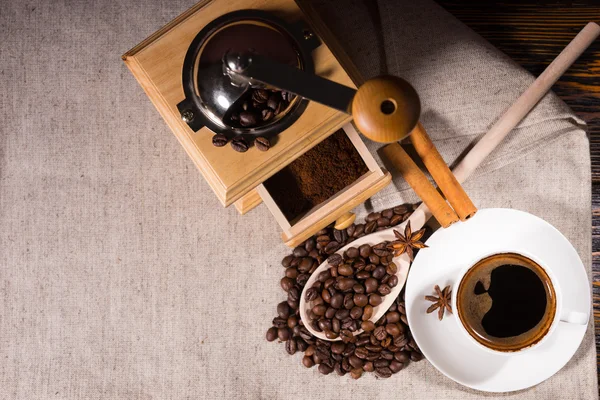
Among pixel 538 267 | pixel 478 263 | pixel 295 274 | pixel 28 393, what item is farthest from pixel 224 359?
pixel 538 267

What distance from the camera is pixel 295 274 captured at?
4.53ft

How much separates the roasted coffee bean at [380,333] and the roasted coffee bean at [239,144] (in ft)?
1.77

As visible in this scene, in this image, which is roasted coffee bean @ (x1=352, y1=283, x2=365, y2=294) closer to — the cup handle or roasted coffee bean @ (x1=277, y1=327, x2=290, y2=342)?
roasted coffee bean @ (x1=277, y1=327, x2=290, y2=342)

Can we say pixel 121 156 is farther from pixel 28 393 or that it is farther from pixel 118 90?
pixel 28 393

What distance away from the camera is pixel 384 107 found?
0.84 m

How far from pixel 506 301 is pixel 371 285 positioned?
0.29 m

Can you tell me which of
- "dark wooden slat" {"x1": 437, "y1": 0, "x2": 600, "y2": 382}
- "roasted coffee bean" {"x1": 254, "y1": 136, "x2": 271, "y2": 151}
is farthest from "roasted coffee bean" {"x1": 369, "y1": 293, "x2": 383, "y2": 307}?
"dark wooden slat" {"x1": 437, "y1": 0, "x2": 600, "y2": 382}

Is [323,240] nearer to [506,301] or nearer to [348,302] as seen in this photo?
[348,302]

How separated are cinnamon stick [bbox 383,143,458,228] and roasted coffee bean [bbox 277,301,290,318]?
0.41 metres

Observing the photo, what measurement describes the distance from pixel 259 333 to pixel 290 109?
59cm

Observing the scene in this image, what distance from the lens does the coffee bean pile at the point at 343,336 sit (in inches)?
53.1

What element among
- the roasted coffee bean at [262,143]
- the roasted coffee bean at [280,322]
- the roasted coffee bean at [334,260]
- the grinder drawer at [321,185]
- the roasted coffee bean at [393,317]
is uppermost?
the roasted coffee bean at [262,143]

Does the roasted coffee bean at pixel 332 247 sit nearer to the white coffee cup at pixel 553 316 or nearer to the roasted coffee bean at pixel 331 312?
the roasted coffee bean at pixel 331 312

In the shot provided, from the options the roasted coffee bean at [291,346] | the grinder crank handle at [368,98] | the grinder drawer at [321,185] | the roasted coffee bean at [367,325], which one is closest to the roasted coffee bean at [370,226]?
the grinder drawer at [321,185]
